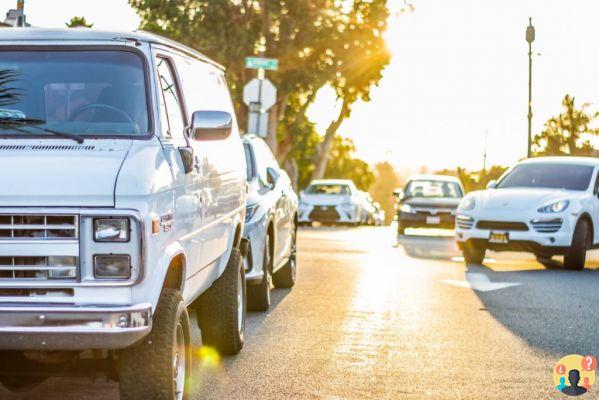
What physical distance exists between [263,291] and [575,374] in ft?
12.0

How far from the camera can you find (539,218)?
16578 millimetres

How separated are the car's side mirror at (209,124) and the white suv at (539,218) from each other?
10.5m

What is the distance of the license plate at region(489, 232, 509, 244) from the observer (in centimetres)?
1667

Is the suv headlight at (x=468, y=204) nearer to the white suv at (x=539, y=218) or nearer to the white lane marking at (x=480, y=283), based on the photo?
the white suv at (x=539, y=218)

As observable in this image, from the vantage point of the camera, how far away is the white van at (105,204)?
532 cm

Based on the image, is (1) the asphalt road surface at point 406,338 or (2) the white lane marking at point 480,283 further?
(2) the white lane marking at point 480,283

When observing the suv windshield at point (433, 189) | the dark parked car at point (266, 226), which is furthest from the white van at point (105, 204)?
the suv windshield at point (433, 189)

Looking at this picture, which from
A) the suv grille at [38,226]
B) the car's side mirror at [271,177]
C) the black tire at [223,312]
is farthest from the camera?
the car's side mirror at [271,177]

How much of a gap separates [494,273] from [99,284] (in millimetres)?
11357

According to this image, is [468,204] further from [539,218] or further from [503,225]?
[539,218]

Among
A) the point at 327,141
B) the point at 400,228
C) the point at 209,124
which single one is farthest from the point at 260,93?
the point at 327,141

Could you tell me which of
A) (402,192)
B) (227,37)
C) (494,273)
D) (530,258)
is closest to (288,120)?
(227,37)

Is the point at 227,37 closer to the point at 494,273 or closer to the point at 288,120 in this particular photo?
the point at 288,120

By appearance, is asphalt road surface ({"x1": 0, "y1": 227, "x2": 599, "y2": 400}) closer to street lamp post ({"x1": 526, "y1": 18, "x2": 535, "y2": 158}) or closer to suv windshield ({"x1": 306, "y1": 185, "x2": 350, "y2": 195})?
suv windshield ({"x1": 306, "y1": 185, "x2": 350, "y2": 195})
